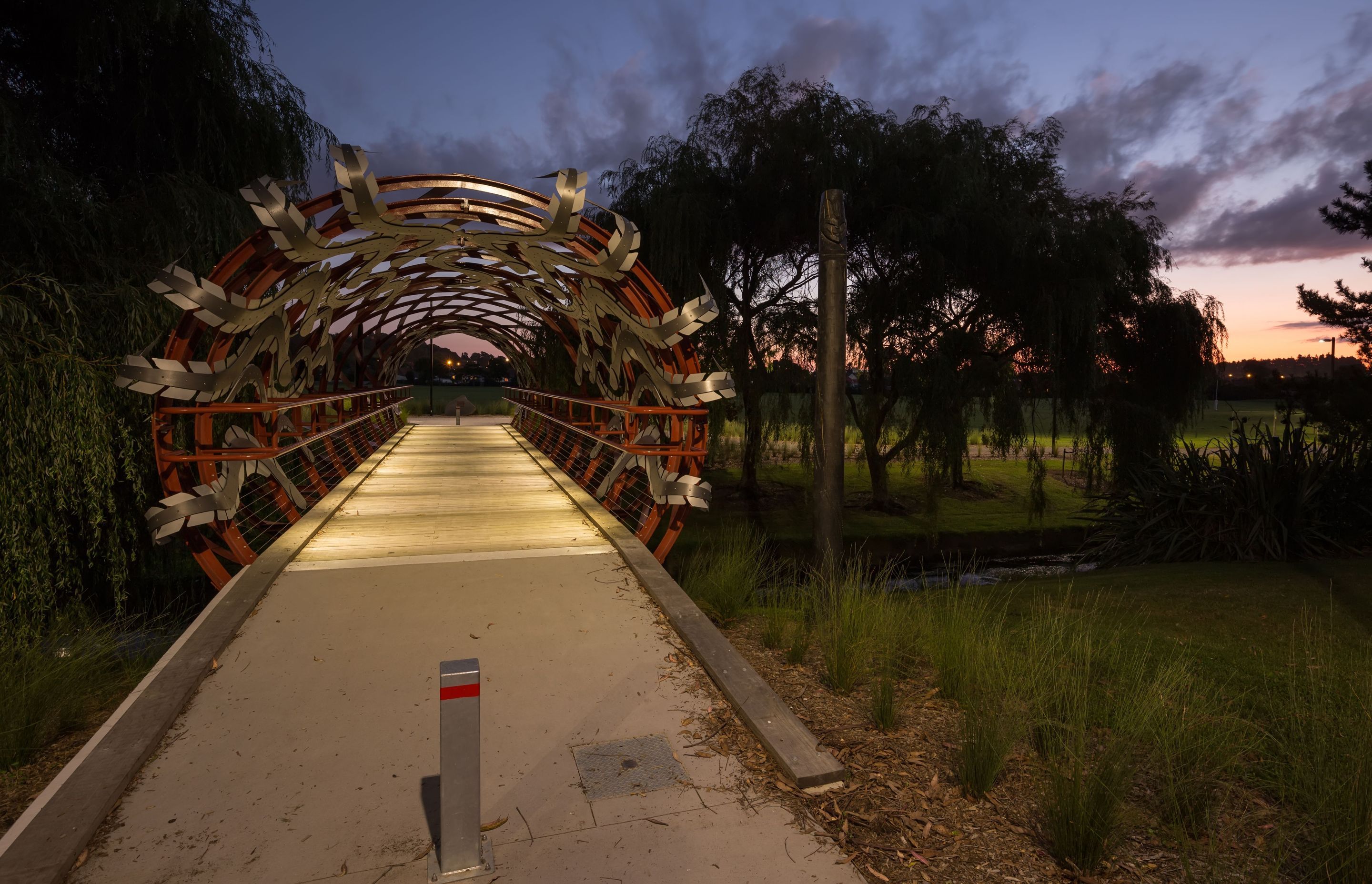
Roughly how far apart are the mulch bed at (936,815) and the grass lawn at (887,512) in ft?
28.2

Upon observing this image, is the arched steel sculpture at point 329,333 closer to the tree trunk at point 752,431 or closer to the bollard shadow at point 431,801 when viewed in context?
the bollard shadow at point 431,801

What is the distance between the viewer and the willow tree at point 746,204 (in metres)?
12.0

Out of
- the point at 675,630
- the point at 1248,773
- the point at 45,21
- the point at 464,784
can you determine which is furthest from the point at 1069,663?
the point at 45,21

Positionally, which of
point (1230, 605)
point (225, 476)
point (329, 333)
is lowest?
point (1230, 605)

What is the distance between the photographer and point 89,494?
4.99 m

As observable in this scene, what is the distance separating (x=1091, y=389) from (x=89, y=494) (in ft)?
41.9

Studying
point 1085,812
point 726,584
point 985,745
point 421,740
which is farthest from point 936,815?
point 726,584

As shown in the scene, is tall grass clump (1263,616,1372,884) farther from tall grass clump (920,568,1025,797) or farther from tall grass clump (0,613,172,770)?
tall grass clump (0,613,172,770)

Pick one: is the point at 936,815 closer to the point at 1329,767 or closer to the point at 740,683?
the point at 740,683

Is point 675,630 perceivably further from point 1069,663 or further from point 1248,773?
point 1248,773

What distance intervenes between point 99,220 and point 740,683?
636 cm

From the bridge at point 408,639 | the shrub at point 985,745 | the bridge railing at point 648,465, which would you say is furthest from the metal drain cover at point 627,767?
the bridge railing at point 648,465

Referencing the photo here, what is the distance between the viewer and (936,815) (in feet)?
8.30

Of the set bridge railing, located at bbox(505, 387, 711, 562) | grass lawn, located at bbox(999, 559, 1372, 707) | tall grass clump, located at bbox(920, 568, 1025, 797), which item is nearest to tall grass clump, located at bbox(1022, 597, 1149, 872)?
tall grass clump, located at bbox(920, 568, 1025, 797)
